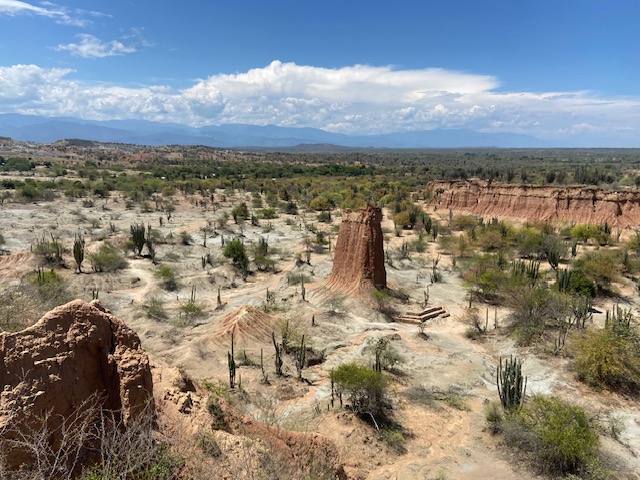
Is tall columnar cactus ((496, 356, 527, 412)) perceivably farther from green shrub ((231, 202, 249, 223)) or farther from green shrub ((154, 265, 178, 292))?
green shrub ((231, 202, 249, 223))

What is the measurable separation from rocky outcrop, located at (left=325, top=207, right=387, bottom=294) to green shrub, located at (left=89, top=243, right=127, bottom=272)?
1574cm

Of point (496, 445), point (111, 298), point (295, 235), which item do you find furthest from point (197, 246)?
point (496, 445)

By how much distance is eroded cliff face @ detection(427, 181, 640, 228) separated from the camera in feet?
153

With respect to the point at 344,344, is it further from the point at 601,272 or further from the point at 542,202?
the point at 542,202

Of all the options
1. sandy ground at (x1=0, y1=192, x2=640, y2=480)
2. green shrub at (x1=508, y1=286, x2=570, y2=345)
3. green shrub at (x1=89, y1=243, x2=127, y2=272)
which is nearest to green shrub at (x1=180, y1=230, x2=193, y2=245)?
sandy ground at (x1=0, y1=192, x2=640, y2=480)

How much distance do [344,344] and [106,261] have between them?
Result: 1898 cm

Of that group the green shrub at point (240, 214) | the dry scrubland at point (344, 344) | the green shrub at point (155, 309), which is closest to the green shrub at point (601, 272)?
the dry scrubland at point (344, 344)

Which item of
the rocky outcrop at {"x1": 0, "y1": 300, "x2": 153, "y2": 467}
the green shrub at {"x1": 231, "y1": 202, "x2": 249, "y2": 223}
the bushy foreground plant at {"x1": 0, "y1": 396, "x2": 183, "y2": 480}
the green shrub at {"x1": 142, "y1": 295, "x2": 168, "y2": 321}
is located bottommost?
the green shrub at {"x1": 142, "y1": 295, "x2": 168, "y2": 321}

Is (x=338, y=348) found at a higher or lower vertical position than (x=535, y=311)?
lower

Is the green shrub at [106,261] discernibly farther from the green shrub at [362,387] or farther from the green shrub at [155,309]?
the green shrub at [362,387]

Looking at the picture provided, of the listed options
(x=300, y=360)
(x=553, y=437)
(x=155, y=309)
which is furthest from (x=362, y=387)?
(x=155, y=309)

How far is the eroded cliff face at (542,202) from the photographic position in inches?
1833

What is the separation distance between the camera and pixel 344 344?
765 inches

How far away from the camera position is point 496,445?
12.1 m
